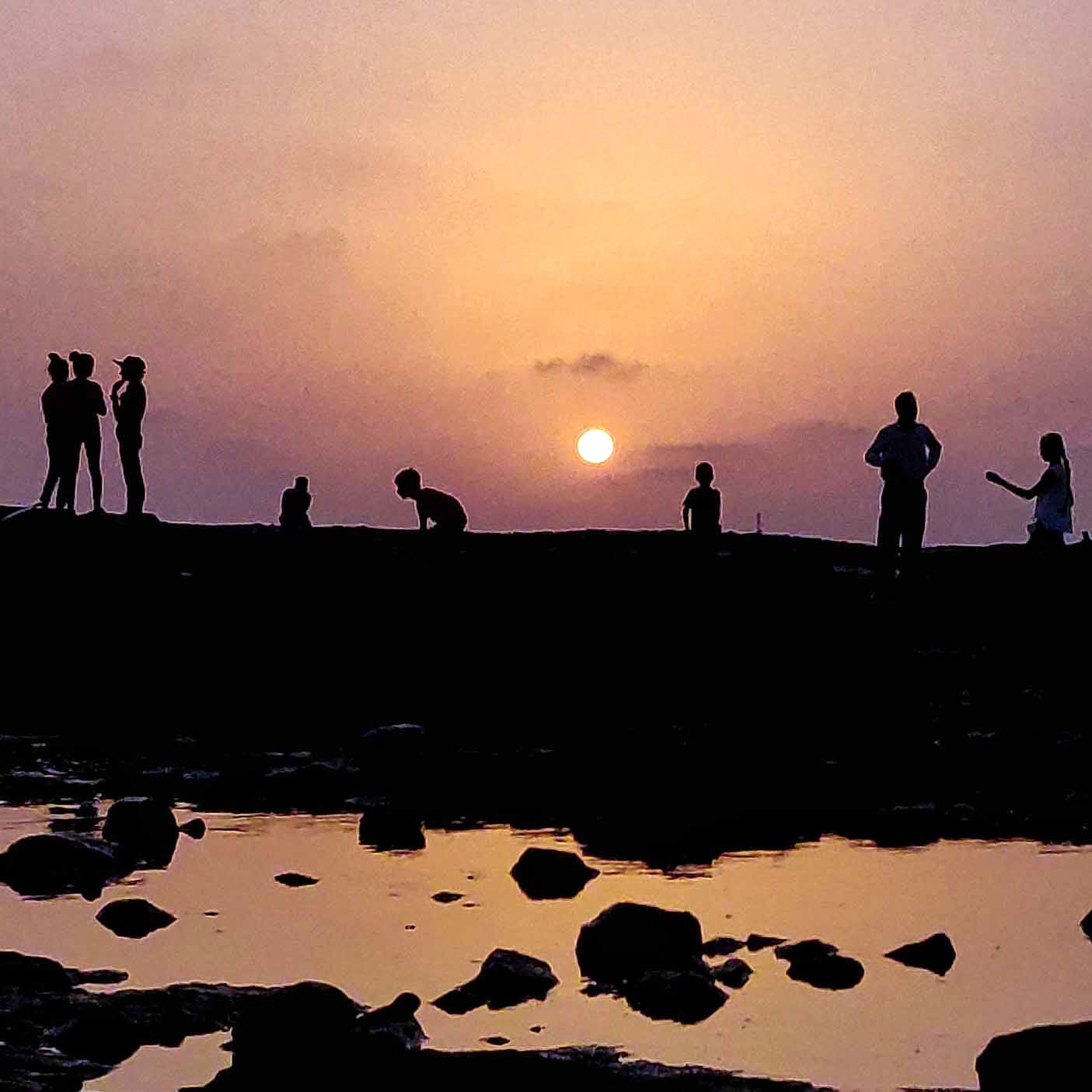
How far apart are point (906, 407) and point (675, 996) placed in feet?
45.3

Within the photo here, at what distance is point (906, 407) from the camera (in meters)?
21.8

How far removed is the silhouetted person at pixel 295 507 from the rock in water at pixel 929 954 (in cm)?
2051

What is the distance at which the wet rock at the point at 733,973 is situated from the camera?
30.6 feet

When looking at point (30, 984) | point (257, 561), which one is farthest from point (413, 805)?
point (257, 561)

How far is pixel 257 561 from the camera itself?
27.3m

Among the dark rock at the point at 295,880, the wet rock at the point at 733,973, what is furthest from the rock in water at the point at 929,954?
the dark rock at the point at 295,880

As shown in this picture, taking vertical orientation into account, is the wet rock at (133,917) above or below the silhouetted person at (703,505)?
below

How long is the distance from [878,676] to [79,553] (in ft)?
34.9

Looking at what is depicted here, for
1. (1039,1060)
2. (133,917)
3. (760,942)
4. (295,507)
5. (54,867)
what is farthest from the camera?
(295,507)

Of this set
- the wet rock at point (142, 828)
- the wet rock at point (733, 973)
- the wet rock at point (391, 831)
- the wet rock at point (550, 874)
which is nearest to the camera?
the wet rock at point (733, 973)

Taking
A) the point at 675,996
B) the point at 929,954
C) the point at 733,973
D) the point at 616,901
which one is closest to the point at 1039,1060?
the point at 675,996

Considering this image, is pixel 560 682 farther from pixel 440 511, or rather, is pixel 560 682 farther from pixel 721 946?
pixel 721 946

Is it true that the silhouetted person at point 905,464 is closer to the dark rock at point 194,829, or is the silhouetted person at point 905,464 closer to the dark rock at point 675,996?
the dark rock at point 194,829

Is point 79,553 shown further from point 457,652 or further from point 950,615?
point 950,615
